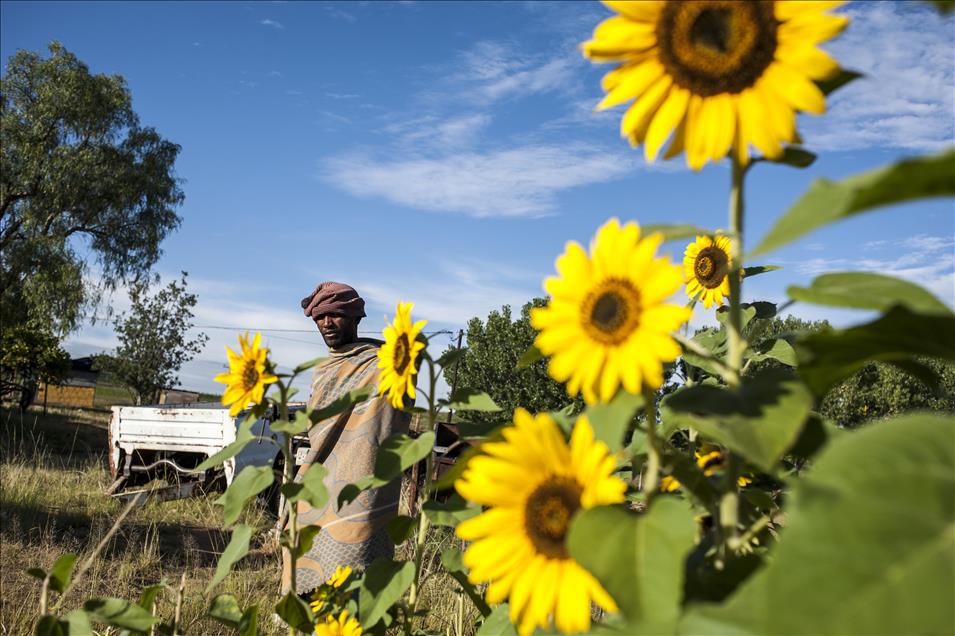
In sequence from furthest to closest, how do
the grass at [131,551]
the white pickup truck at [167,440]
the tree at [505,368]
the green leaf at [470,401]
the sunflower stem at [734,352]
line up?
the tree at [505,368] < the white pickup truck at [167,440] < the grass at [131,551] < the green leaf at [470,401] < the sunflower stem at [734,352]

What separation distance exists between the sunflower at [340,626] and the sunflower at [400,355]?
43 centimetres


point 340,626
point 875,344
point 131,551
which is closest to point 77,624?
point 340,626

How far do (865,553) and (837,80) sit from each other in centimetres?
47

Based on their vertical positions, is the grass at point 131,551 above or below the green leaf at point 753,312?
below

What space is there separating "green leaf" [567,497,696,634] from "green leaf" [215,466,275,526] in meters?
0.66

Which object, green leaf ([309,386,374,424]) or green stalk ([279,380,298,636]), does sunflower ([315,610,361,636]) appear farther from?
green leaf ([309,386,374,424])

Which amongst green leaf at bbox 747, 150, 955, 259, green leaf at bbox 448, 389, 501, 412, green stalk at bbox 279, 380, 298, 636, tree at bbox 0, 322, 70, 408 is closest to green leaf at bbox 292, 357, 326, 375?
green stalk at bbox 279, 380, 298, 636

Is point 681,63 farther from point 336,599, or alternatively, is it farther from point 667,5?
point 336,599

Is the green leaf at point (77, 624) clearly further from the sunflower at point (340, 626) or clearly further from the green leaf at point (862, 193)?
the green leaf at point (862, 193)

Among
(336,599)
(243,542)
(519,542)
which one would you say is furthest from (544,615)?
(336,599)

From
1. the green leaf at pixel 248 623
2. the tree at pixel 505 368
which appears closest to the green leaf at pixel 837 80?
the green leaf at pixel 248 623

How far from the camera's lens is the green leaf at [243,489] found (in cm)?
110

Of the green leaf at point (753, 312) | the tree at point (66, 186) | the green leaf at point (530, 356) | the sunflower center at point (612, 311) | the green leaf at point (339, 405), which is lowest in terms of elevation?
the green leaf at point (339, 405)

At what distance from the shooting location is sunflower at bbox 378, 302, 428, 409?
1288 millimetres
